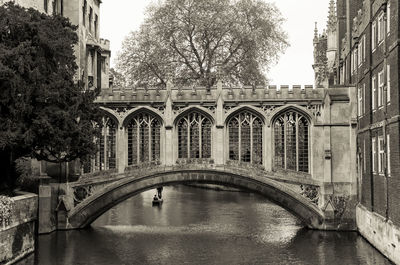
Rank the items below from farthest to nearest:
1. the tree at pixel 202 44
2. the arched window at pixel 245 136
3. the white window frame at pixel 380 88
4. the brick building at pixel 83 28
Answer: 1. the tree at pixel 202 44
2. the brick building at pixel 83 28
3. the arched window at pixel 245 136
4. the white window frame at pixel 380 88

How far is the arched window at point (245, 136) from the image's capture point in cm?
2336

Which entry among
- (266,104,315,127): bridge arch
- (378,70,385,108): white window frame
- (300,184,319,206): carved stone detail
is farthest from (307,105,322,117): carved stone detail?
(378,70,385,108): white window frame

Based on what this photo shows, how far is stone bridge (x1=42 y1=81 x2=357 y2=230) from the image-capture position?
74.7 ft

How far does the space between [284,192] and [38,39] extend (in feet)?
37.0

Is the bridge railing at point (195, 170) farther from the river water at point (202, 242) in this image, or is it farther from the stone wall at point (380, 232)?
the stone wall at point (380, 232)

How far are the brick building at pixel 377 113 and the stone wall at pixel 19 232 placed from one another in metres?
11.3

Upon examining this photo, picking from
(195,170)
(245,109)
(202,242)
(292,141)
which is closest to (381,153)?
(292,141)

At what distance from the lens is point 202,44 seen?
3378 centimetres

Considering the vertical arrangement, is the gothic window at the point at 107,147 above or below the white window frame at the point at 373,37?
below

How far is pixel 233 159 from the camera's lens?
77.9 ft

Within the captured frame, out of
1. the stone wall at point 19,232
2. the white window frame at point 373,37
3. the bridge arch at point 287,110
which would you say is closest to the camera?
the stone wall at point 19,232

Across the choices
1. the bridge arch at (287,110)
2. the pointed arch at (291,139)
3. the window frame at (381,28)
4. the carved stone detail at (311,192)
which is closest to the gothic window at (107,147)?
the bridge arch at (287,110)

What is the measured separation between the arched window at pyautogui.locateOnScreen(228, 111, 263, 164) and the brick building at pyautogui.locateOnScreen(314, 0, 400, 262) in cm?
344

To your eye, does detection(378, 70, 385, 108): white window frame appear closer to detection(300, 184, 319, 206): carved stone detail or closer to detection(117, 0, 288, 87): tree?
detection(300, 184, 319, 206): carved stone detail
